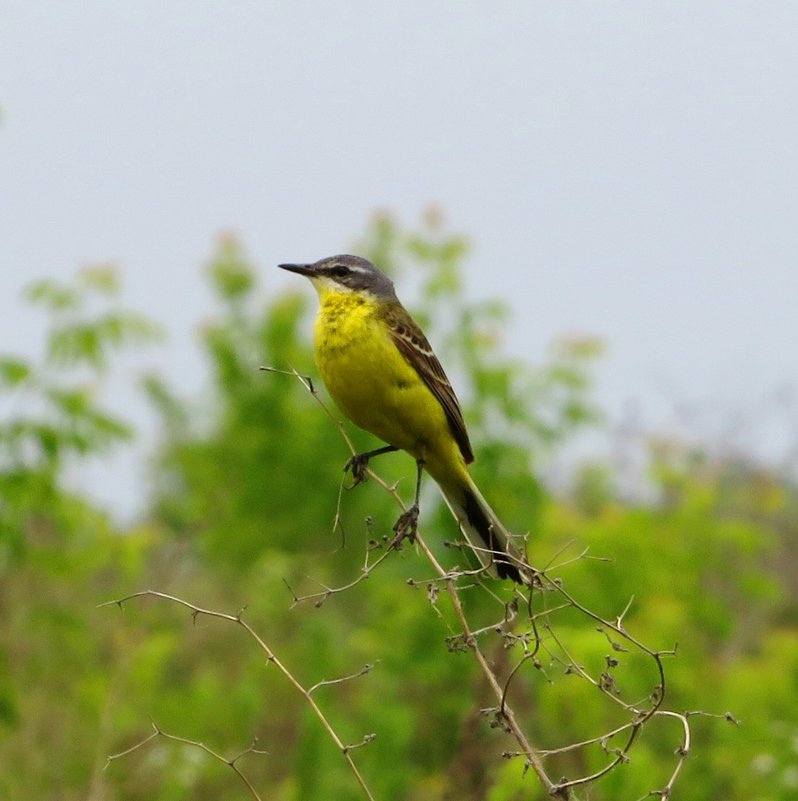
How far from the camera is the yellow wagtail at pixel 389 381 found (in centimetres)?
544

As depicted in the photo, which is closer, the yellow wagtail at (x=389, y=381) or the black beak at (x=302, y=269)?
the yellow wagtail at (x=389, y=381)

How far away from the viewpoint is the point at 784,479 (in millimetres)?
16281

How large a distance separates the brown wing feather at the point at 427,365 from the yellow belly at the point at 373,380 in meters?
0.04

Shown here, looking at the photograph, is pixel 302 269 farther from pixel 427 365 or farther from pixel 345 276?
pixel 427 365

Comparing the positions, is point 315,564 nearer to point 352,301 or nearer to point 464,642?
point 352,301

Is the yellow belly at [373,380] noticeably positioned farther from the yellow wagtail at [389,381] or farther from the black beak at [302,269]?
the black beak at [302,269]

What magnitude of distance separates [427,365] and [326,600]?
4.70 ft

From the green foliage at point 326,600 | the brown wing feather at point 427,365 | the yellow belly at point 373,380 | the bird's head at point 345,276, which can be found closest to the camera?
the yellow belly at point 373,380

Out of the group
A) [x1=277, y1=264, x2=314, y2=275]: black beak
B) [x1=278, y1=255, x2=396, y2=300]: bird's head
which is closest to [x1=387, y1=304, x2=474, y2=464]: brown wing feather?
[x1=278, y1=255, x2=396, y2=300]: bird's head

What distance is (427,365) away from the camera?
5.74m

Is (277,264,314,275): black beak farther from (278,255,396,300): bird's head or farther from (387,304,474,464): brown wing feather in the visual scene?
(387,304,474,464): brown wing feather

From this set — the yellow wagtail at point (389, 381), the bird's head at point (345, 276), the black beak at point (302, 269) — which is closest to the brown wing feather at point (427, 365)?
the yellow wagtail at point (389, 381)

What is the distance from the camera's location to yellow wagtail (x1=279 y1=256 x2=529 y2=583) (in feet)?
17.8

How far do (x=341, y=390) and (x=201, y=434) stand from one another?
1081cm
